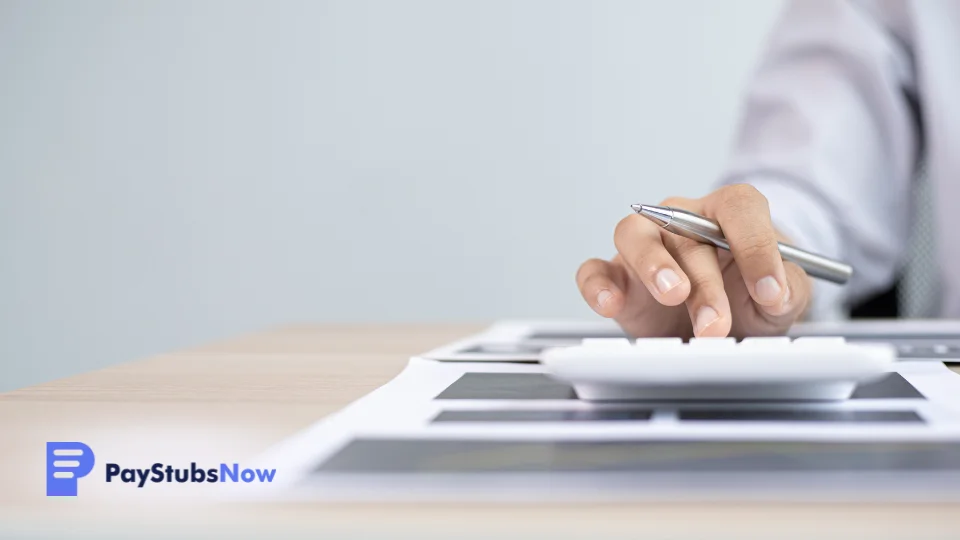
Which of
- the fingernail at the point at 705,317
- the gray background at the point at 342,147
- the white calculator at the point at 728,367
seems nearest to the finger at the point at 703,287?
the fingernail at the point at 705,317

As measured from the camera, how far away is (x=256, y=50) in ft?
7.22

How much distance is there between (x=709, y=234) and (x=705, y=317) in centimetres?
8

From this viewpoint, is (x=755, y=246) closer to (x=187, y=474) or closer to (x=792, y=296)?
(x=792, y=296)

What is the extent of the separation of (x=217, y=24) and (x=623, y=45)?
3.07 ft

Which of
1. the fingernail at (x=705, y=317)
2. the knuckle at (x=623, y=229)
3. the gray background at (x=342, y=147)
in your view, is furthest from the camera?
the gray background at (x=342, y=147)

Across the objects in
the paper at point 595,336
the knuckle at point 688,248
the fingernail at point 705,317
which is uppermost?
the knuckle at point 688,248

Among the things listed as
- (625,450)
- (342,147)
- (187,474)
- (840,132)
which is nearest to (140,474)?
(187,474)

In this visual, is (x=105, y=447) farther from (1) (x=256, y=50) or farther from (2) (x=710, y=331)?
(1) (x=256, y=50)

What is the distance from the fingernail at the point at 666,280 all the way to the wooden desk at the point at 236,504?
147 millimetres

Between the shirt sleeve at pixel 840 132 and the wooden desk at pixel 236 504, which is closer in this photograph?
the wooden desk at pixel 236 504

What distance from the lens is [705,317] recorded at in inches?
18.6

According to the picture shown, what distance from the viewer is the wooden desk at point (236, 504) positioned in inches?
8.6

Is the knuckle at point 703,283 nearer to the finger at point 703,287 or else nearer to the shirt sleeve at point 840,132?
the finger at point 703,287

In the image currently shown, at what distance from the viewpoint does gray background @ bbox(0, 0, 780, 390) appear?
217 cm
